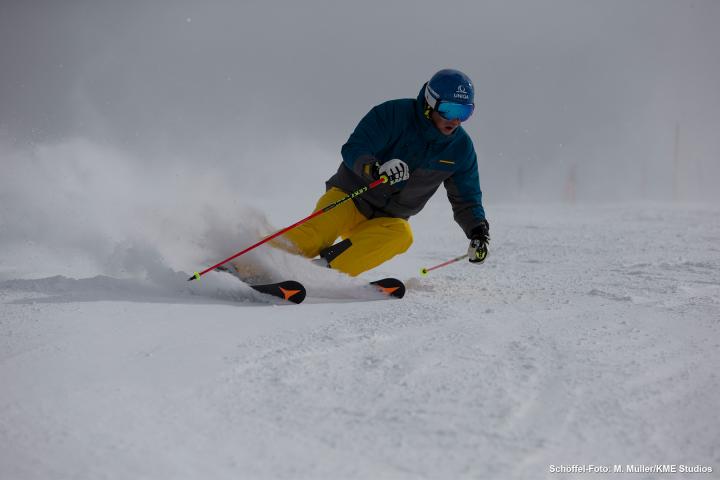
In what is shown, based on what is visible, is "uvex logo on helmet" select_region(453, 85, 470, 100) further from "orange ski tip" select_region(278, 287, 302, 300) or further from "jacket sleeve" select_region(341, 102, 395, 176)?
"orange ski tip" select_region(278, 287, 302, 300)

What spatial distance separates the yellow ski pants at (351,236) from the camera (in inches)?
166

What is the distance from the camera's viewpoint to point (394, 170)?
3891mm

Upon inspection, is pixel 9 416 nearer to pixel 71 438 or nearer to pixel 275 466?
pixel 71 438

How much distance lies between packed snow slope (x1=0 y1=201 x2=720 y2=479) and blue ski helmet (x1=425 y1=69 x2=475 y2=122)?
1.30 meters

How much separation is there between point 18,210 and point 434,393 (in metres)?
5.29

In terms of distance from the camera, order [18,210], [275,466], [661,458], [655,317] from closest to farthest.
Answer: [275,466], [661,458], [655,317], [18,210]

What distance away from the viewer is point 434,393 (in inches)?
77.8

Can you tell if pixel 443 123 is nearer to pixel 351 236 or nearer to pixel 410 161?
pixel 410 161

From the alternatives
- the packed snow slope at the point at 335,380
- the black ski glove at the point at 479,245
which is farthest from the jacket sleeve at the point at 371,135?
the black ski glove at the point at 479,245

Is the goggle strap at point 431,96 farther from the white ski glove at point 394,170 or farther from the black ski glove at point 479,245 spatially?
the black ski glove at point 479,245

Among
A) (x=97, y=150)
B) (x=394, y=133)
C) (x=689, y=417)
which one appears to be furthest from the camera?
(x=97, y=150)

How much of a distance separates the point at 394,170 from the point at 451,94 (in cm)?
67

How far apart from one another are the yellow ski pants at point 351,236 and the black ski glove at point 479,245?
1.63 feet

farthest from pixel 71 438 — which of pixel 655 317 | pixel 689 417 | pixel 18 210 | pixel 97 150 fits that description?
pixel 97 150
